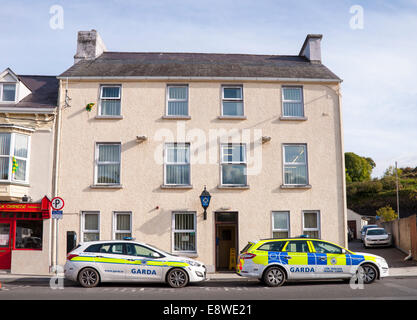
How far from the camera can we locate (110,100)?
64.4 ft

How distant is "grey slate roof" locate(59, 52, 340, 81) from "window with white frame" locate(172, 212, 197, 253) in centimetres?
641

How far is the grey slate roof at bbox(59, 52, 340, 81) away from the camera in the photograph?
782 inches

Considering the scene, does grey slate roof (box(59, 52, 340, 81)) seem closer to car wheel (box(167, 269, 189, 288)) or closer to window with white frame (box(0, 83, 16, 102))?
window with white frame (box(0, 83, 16, 102))

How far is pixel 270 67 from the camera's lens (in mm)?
20828

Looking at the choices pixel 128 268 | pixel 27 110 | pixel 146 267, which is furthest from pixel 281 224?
pixel 27 110

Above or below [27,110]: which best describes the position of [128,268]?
below

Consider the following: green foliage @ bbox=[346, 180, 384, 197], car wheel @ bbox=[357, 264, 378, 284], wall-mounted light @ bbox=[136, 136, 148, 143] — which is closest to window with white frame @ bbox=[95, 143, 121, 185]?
wall-mounted light @ bbox=[136, 136, 148, 143]

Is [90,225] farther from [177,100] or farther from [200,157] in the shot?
[177,100]

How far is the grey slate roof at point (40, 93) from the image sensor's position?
63.4 feet

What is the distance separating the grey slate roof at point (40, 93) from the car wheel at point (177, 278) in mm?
9837

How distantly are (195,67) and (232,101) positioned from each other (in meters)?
2.56

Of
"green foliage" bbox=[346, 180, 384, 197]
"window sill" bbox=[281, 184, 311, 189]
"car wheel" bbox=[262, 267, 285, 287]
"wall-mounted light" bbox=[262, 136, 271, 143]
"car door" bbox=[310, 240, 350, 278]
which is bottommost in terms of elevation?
"car wheel" bbox=[262, 267, 285, 287]

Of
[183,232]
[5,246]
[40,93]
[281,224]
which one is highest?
[40,93]
